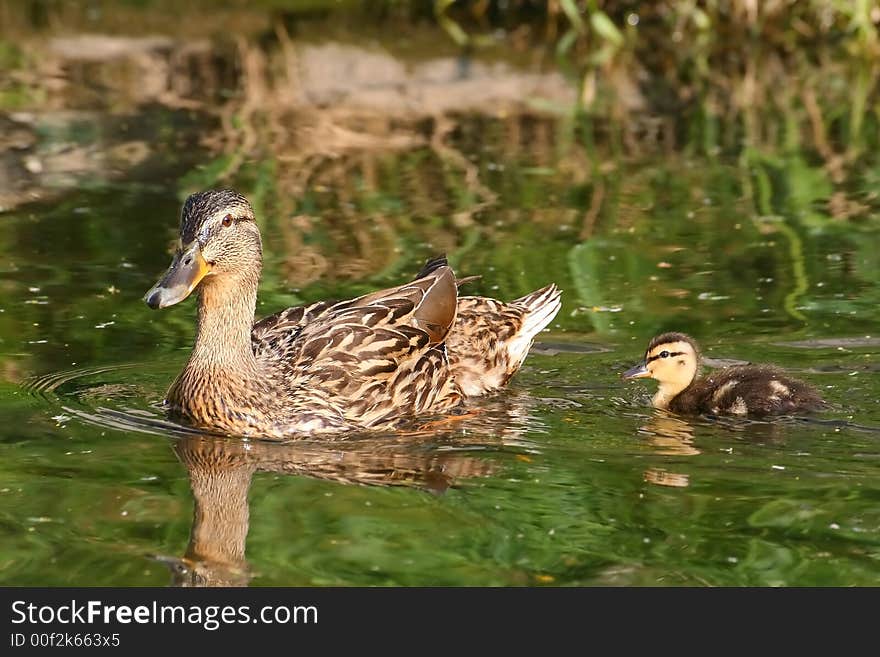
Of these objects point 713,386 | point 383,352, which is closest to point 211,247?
point 383,352

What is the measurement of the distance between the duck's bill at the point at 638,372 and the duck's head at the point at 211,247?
1916 millimetres

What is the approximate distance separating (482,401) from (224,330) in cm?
145

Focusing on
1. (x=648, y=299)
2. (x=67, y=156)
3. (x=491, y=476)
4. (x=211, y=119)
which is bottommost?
(x=491, y=476)

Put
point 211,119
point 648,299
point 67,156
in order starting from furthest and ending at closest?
point 211,119
point 67,156
point 648,299

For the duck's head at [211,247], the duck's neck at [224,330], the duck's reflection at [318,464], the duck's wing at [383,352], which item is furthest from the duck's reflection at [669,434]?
the duck's head at [211,247]

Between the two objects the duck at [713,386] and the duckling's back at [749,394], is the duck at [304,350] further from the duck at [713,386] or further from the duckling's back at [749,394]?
the duckling's back at [749,394]

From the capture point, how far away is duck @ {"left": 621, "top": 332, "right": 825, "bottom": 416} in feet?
26.9

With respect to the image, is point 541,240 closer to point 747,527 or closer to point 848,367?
point 848,367

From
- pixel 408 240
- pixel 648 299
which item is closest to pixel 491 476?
pixel 648 299

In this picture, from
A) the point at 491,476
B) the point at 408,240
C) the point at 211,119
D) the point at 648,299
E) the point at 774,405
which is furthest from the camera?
the point at 211,119

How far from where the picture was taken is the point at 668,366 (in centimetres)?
855

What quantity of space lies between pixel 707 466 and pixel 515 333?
186 centimetres

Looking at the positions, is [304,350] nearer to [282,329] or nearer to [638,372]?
[282,329]

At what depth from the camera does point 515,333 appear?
364 inches
